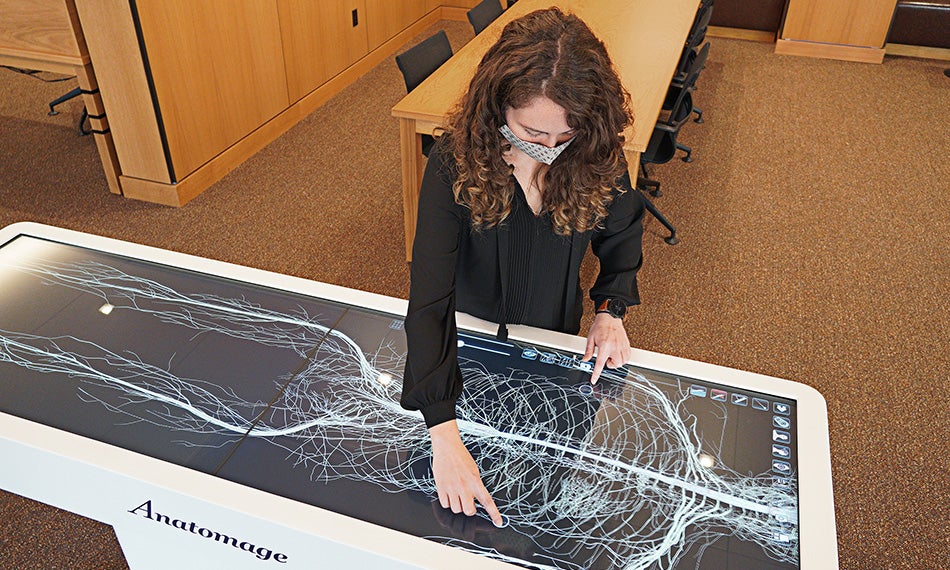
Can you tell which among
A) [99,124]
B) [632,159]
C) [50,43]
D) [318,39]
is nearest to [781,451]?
[632,159]

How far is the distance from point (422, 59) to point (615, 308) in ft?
5.97

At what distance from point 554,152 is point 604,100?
0.41 ft

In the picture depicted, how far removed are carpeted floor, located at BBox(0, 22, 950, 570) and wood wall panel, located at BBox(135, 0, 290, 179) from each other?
0.23 meters

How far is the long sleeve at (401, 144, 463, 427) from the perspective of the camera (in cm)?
120

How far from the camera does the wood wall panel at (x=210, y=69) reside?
3.12m

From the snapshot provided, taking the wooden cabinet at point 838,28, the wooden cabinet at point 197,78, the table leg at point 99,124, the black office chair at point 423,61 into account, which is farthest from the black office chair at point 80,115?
the wooden cabinet at point 838,28

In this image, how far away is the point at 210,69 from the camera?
3.41 metres

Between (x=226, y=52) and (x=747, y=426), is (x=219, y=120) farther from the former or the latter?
(x=747, y=426)

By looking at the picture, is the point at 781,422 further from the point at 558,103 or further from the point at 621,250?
the point at 558,103

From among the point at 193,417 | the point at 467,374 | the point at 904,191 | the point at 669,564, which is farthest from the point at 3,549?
the point at 904,191

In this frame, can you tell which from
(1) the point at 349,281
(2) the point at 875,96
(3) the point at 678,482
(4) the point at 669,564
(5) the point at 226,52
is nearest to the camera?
(4) the point at 669,564

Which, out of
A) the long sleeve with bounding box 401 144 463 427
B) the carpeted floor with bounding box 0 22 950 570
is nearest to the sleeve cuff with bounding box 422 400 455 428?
the long sleeve with bounding box 401 144 463 427

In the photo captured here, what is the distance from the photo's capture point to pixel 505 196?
4.21 feet

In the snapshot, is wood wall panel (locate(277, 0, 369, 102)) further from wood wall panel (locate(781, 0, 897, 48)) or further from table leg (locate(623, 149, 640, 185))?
wood wall panel (locate(781, 0, 897, 48))
